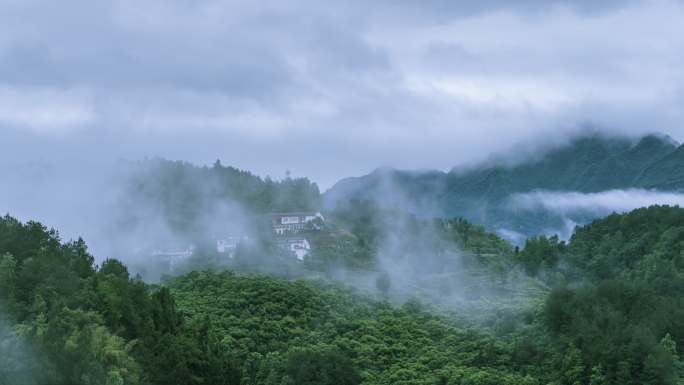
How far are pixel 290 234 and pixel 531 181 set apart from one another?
39629 mm

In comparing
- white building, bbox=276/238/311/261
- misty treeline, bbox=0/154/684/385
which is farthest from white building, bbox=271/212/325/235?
misty treeline, bbox=0/154/684/385

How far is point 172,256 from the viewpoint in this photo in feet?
166

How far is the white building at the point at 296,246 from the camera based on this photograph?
48.5 metres

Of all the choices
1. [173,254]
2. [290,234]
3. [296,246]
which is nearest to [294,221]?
[290,234]

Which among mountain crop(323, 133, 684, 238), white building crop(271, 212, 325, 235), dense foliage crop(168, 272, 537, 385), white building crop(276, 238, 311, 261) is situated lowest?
dense foliage crop(168, 272, 537, 385)

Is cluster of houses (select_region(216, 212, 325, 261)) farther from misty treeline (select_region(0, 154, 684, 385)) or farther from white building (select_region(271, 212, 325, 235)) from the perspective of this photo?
misty treeline (select_region(0, 154, 684, 385))

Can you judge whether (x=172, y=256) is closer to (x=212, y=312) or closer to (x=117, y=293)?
(x=212, y=312)

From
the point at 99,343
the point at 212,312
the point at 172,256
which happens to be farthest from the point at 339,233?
the point at 99,343

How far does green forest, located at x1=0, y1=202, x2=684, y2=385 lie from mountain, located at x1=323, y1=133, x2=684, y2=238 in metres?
38.9

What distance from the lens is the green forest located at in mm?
21641

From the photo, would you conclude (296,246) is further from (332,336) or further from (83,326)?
(83,326)

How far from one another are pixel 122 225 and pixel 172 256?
29.2ft

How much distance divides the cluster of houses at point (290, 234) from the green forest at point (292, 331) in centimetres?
1116

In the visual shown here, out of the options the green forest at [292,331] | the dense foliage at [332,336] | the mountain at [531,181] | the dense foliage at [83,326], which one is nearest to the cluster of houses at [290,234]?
the dense foliage at [332,336]
